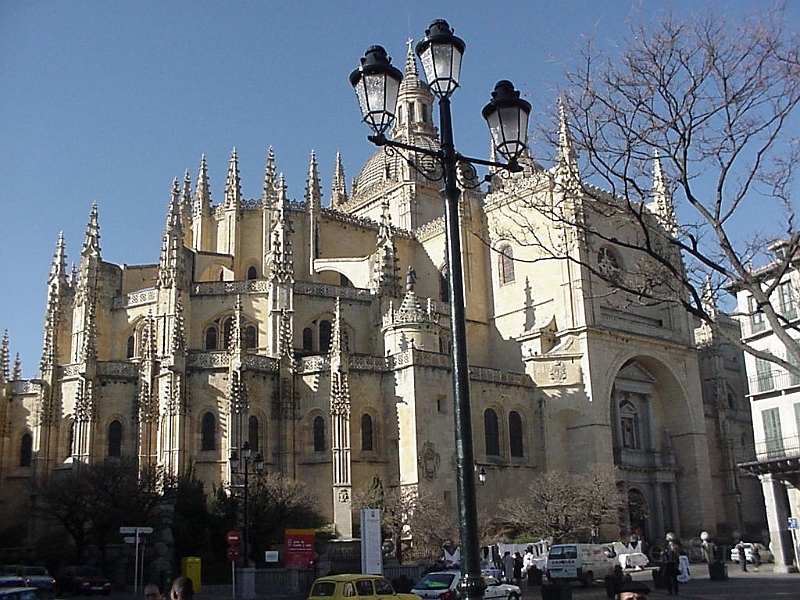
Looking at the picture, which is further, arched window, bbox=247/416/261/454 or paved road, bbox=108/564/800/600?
arched window, bbox=247/416/261/454

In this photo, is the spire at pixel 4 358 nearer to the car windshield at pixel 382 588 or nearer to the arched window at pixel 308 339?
the arched window at pixel 308 339

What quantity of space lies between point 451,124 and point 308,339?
34264 mm

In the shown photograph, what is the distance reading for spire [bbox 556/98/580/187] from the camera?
47.1 feet

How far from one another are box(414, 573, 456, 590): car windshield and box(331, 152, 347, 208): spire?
4377 centimetres

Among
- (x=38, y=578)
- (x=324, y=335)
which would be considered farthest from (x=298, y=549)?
(x=324, y=335)

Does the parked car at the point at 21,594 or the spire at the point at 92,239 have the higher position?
the spire at the point at 92,239

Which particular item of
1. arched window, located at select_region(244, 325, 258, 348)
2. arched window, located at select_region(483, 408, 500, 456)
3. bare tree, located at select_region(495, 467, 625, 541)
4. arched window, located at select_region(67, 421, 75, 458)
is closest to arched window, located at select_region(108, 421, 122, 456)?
arched window, located at select_region(67, 421, 75, 458)

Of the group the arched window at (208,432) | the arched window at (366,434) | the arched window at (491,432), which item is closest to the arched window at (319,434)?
the arched window at (366,434)

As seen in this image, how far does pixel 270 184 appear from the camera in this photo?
165 feet

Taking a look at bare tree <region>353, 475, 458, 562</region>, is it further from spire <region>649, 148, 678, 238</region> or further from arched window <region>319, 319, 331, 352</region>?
spire <region>649, 148, 678, 238</region>

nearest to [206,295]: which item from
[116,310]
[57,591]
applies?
[116,310]

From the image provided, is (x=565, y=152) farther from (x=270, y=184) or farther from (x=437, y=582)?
(x=270, y=184)

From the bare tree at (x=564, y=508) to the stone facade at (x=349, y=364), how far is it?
4.73 feet

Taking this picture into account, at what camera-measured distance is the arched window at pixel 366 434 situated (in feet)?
129
